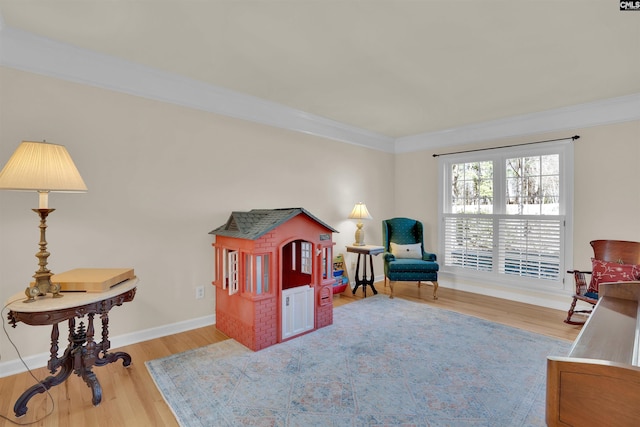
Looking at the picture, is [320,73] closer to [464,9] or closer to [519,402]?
[464,9]

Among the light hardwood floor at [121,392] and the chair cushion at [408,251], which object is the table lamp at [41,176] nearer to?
the light hardwood floor at [121,392]

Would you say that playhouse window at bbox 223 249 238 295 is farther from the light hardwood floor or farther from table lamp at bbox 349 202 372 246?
table lamp at bbox 349 202 372 246

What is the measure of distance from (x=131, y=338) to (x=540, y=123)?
520cm

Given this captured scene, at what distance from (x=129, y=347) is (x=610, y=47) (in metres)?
4.61

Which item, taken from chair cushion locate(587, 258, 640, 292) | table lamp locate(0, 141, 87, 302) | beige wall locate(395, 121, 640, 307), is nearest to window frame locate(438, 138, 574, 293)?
beige wall locate(395, 121, 640, 307)

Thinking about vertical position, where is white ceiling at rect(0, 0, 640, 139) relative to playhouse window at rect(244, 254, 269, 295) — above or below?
above

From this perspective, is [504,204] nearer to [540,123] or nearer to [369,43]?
[540,123]

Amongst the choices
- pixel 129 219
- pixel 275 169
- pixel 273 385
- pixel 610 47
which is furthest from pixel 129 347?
pixel 610 47

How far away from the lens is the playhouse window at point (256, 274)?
2.74m

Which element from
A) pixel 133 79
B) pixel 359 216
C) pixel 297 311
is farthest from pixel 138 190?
pixel 359 216

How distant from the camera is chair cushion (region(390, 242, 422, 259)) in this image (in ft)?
15.1

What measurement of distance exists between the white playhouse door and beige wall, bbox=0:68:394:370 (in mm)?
900

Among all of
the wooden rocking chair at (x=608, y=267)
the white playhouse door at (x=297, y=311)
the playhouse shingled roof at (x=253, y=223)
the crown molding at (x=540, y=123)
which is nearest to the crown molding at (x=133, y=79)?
the playhouse shingled roof at (x=253, y=223)

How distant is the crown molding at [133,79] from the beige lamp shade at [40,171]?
96cm
